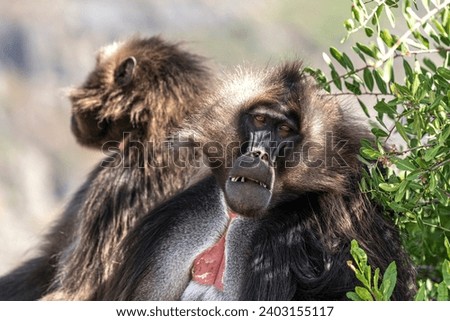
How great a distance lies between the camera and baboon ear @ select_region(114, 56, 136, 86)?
6527 mm

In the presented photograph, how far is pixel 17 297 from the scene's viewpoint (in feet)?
22.7

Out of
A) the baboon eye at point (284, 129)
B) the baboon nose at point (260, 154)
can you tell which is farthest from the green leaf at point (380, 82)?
the baboon nose at point (260, 154)

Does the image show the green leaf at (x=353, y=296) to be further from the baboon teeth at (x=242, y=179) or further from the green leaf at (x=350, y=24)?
the green leaf at (x=350, y=24)

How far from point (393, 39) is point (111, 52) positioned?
348cm

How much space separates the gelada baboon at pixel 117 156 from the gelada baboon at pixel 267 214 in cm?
97

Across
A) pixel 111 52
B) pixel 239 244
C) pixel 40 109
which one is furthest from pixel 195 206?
pixel 40 109

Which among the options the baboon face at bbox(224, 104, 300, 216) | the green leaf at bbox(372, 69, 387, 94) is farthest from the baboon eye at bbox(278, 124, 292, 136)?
the green leaf at bbox(372, 69, 387, 94)

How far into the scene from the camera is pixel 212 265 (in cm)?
455

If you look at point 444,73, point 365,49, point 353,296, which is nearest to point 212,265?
point 353,296

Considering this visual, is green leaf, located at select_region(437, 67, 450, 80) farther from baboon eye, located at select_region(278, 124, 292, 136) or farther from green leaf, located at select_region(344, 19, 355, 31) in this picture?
baboon eye, located at select_region(278, 124, 292, 136)

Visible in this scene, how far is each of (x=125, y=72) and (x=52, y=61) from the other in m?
9.12

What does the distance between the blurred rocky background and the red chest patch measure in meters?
8.72

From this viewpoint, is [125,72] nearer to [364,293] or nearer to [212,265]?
[212,265]
